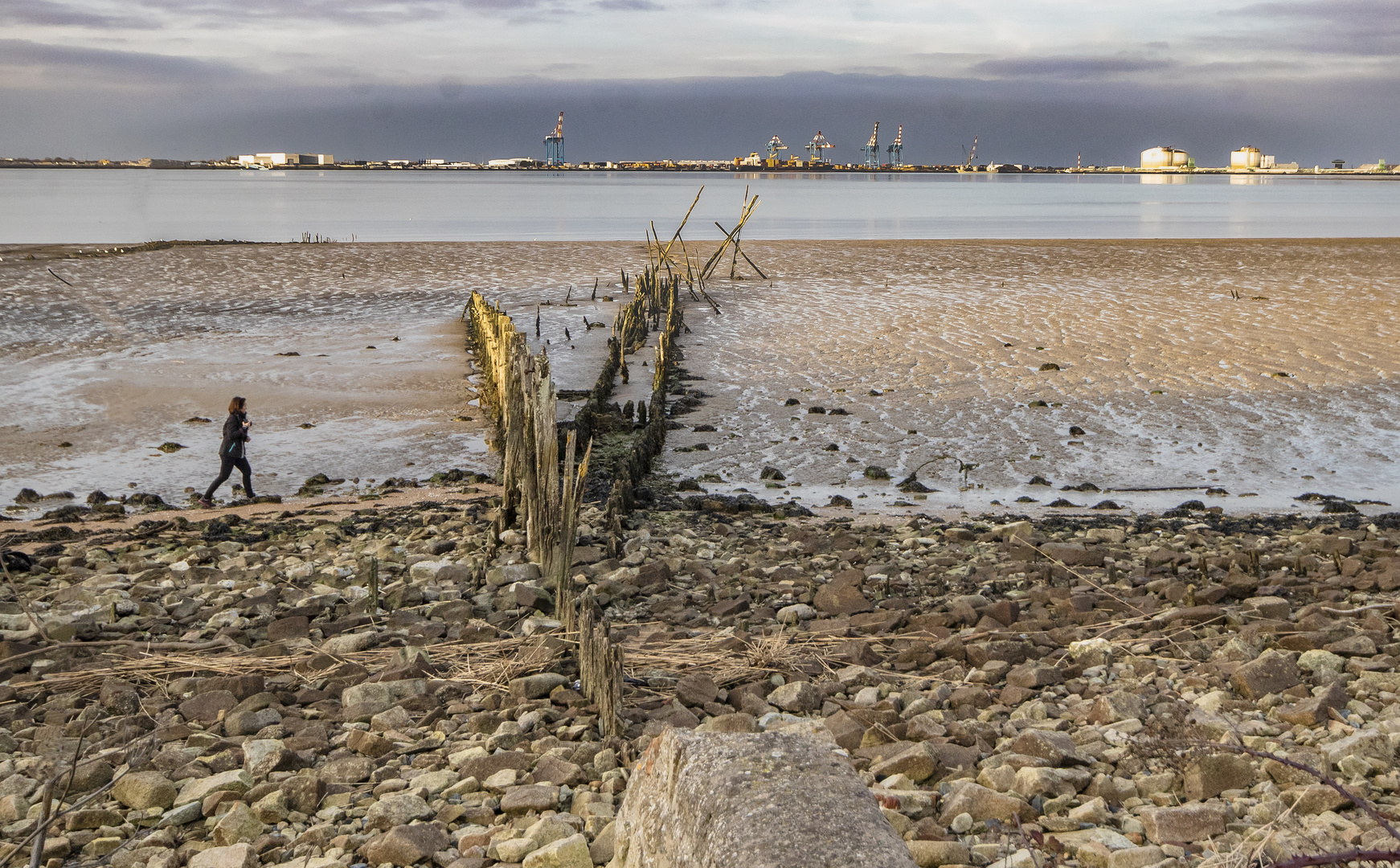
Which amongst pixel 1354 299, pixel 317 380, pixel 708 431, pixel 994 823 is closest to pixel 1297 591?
pixel 994 823

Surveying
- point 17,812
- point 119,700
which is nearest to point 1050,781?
point 17,812

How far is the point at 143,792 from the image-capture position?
11.6ft

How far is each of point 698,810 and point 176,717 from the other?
2.91 meters

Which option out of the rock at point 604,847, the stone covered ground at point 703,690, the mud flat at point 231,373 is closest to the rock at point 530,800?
the stone covered ground at point 703,690

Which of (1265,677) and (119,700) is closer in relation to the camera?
(1265,677)

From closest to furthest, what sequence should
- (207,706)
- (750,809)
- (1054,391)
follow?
(750,809) < (207,706) < (1054,391)

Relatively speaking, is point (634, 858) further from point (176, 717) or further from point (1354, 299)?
point (1354, 299)

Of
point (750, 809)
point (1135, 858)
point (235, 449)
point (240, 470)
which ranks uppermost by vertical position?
point (750, 809)

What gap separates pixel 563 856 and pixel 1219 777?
2.06 m

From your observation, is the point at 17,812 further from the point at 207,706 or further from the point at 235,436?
the point at 235,436

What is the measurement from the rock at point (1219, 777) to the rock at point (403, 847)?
2351 millimetres

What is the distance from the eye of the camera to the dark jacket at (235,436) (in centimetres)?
936

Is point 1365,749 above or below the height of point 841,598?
above

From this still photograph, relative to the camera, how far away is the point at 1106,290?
2355 cm
